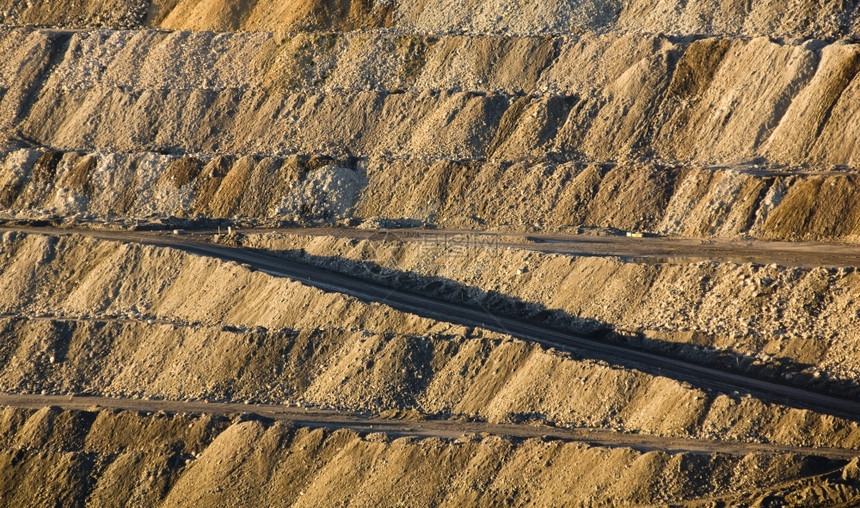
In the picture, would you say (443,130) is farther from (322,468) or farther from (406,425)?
(322,468)

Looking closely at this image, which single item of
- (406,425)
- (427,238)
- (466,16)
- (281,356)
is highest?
(466,16)

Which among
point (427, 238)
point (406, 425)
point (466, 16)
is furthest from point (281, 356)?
point (466, 16)

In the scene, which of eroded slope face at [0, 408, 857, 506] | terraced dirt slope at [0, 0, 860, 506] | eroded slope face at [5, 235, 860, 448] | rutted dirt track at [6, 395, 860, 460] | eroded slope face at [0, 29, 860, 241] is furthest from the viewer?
eroded slope face at [0, 29, 860, 241]

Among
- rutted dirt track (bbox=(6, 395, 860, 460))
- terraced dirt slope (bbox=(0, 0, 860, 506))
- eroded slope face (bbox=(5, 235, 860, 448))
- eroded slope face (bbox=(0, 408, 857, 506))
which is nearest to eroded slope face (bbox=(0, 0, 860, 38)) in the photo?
terraced dirt slope (bbox=(0, 0, 860, 506))

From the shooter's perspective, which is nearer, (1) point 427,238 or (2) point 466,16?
(1) point 427,238

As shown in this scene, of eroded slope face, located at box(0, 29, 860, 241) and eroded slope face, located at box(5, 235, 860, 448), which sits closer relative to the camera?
eroded slope face, located at box(5, 235, 860, 448)

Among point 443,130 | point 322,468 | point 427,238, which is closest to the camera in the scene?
point 322,468

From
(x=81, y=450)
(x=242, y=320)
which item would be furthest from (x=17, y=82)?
(x=81, y=450)

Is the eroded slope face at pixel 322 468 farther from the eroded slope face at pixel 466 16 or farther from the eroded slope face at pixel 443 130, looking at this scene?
the eroded slope face at pixel 466 16

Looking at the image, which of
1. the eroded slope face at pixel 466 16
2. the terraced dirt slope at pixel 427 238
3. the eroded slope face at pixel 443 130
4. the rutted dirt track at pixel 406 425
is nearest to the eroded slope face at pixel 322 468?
the terraced dirt slope at pixel 427 238

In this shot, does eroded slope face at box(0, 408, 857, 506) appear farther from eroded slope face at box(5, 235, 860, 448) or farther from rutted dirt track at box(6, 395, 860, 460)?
eroded slope face at box(5, 235, 860, 448)
